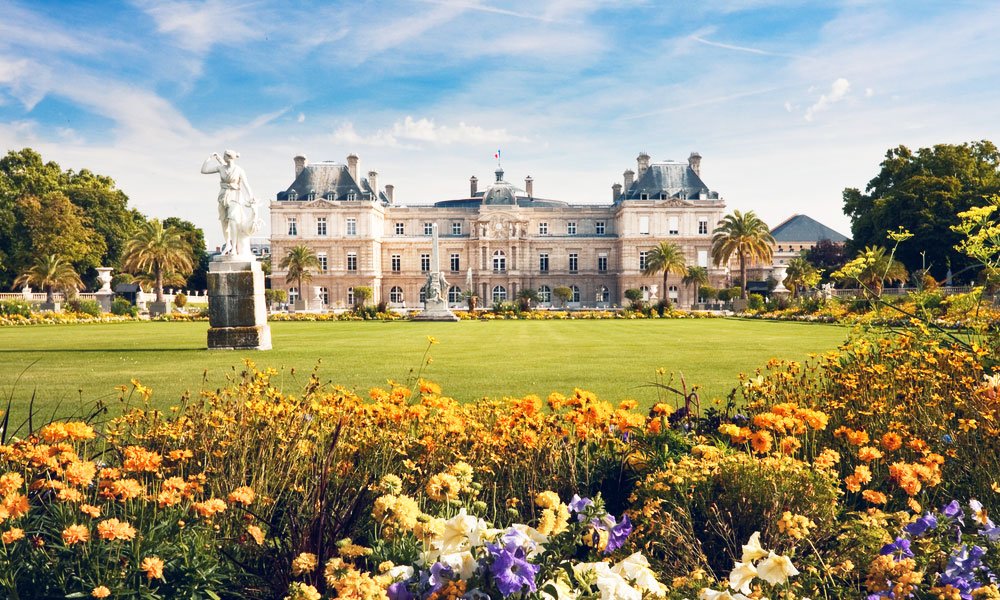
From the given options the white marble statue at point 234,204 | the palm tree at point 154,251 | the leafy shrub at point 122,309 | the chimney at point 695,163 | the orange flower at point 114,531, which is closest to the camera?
the orange flower at point 114,531

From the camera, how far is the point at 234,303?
15.2 metres

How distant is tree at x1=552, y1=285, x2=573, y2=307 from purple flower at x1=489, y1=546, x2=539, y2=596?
6048cm

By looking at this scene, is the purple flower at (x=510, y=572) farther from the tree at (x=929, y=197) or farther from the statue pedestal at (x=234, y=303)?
the tree at (x=929, y=197)

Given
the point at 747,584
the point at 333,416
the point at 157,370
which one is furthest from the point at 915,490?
the point at 157,370

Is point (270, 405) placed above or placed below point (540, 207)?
below

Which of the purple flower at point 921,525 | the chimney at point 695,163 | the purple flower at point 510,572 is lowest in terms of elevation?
the purple flower at point 921,525

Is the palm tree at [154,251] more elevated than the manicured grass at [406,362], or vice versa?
the palm tree at [154,251]

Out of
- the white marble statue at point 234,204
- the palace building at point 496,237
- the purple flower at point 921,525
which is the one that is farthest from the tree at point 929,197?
the purple flower at point 921,525

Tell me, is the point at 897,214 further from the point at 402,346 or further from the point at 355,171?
the point at 355,171

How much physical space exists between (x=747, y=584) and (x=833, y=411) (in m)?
3.41

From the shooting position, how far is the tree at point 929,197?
40531 mm

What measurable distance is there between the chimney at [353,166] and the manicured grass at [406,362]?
166 feet

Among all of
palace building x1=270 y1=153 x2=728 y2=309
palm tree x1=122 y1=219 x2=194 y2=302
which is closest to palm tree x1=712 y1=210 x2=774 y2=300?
palace building x1=270 y1=153 x2=728 y2=309

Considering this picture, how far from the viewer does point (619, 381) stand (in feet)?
32.1
